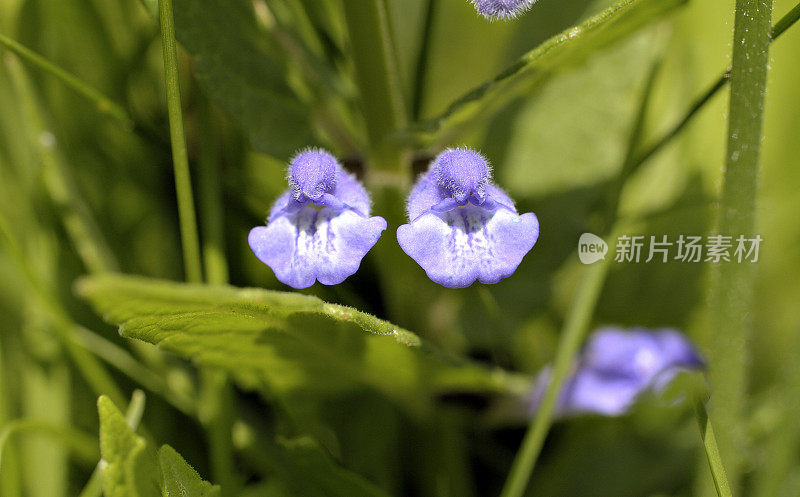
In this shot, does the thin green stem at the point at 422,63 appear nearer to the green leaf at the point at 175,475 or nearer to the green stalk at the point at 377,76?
the green stalk at the point at 377,76

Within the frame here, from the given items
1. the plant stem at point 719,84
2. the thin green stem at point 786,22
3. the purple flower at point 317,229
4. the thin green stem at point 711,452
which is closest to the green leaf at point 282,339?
the purple flower at point 317,229

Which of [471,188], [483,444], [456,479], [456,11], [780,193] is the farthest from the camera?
[456,11]

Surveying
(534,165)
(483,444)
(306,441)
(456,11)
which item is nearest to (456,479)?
(483,444)

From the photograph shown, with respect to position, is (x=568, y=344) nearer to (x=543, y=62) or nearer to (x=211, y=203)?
(x=543, y=62)

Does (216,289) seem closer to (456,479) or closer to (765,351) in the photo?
(456,479)

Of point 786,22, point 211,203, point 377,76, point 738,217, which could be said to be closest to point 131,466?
point 211,203

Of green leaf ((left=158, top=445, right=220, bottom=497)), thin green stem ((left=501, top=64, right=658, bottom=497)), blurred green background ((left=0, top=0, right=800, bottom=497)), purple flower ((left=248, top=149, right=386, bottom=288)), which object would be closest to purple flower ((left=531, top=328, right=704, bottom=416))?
blurred green background ((left=0, top=0, right=800, bottom=497))

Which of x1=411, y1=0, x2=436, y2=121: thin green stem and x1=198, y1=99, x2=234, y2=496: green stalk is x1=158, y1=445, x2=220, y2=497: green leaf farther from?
x1=411, y1=0, x2=436, y2=121: thin green stem
